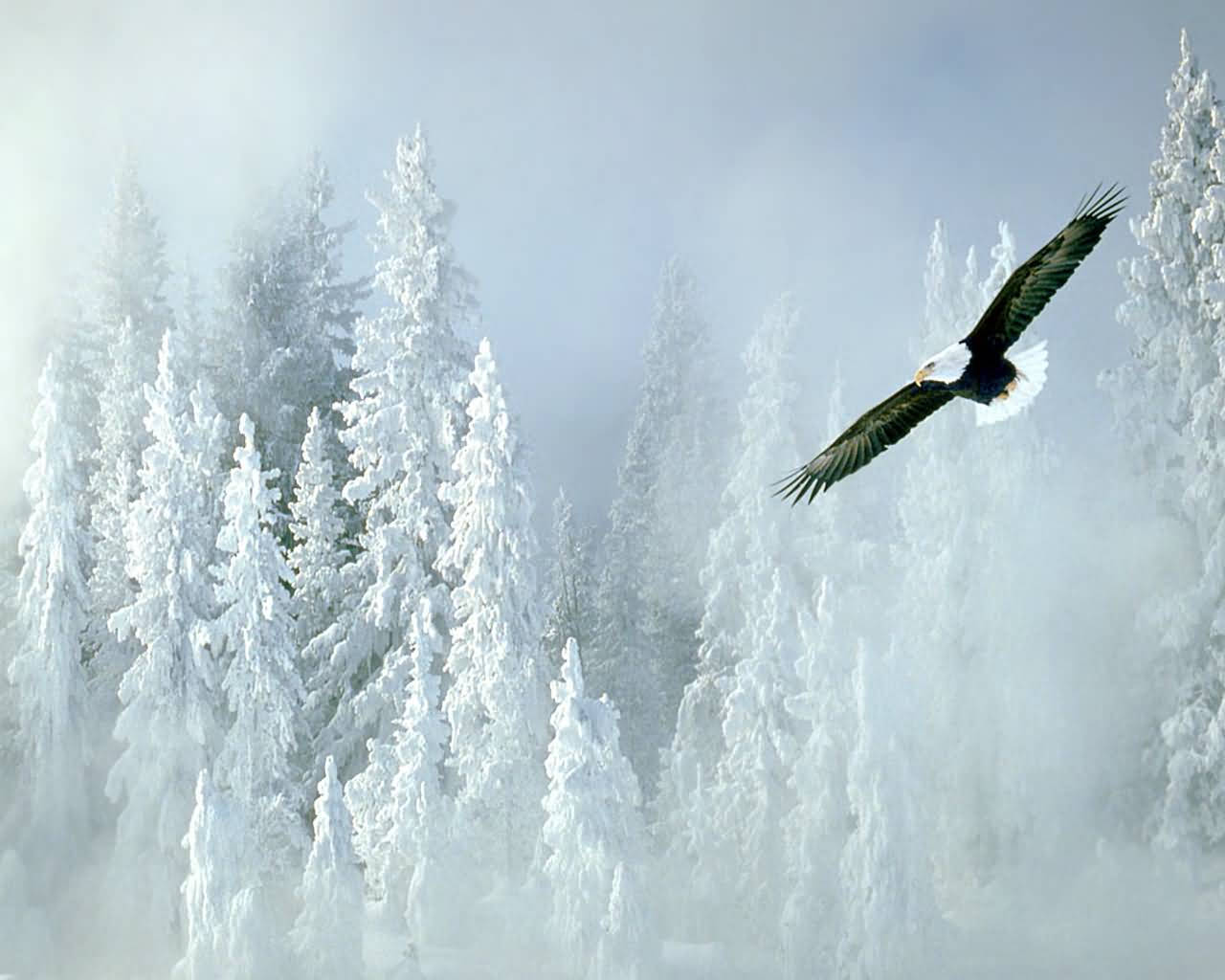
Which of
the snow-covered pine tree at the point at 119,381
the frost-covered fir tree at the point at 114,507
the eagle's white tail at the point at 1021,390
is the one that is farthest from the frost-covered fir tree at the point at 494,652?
the eagle's white tail at the point at 1021,390

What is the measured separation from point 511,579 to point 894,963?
957cm

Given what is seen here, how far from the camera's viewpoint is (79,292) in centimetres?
3422

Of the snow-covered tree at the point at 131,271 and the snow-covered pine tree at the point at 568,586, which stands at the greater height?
the snow-covered tree at the point at 131,271

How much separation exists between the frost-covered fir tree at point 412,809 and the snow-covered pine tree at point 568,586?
11027mm

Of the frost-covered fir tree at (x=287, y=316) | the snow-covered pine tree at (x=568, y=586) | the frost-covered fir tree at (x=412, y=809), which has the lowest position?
the frost-covered fir tree at (x=412, y=809)

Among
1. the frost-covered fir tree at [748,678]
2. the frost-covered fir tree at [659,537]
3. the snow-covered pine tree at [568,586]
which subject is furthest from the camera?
the snow-covered pine tree at [568,586]

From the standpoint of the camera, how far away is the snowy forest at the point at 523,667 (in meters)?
26.1

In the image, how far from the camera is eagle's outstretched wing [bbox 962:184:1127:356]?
8.39 meters

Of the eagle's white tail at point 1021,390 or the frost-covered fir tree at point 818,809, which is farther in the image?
the frost-covered fir tree at point 818,809

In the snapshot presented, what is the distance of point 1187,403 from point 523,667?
1323cm

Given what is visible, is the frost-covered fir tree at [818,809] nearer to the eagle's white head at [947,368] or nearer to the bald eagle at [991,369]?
the bald eagle at [991,369]

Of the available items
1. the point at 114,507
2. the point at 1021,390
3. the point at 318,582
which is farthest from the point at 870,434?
the point at 114,507

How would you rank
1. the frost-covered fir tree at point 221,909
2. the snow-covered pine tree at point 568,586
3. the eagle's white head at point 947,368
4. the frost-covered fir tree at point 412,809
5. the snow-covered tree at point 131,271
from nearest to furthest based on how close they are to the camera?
1. the eagle's white head at point 947,368
2. the frost-covered fir tree at point 221,909
3. the frost-covered fir tree at point 412,809
4. the snow-covered tree at point 131,271
5. the snow-covered pine tree at point 568,586

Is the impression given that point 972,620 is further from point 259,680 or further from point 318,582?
point 259,680
